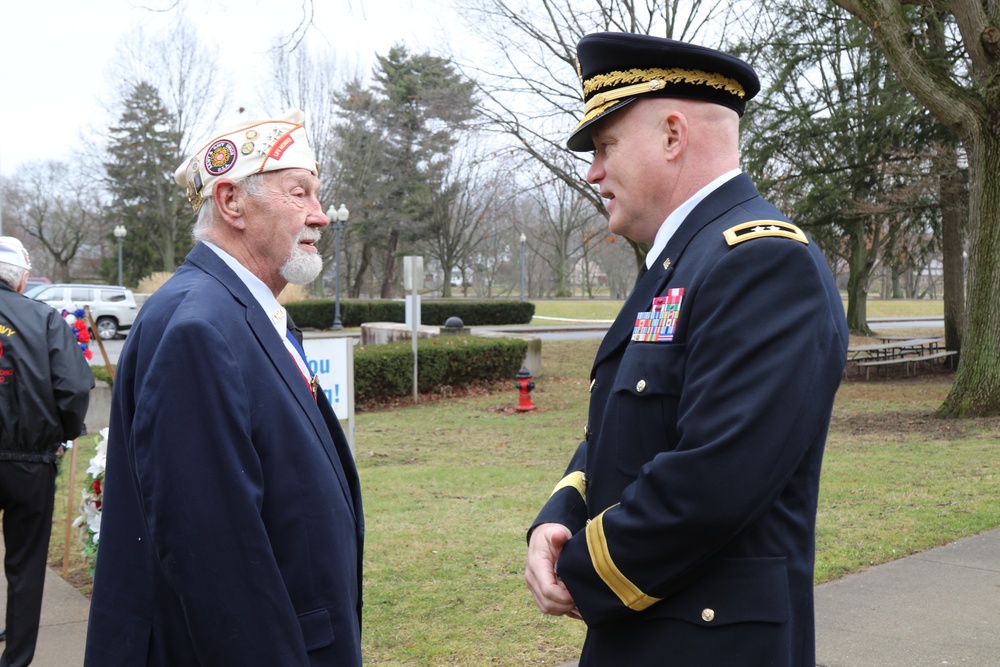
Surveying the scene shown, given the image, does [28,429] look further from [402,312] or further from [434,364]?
[402,312]

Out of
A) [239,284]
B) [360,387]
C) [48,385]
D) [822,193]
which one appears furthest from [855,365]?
[239,284]

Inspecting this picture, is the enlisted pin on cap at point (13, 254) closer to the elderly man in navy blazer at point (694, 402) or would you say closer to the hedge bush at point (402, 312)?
the elderly man in navy blazer at point (694, 402)

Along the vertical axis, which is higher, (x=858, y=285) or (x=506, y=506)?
(x=858, y=285)

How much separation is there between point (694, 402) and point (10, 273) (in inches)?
164

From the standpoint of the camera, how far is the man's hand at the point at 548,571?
6.43 ft

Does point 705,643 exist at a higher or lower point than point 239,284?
lower

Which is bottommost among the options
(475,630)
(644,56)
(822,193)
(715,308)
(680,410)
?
(475,630)

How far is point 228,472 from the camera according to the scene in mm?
1938

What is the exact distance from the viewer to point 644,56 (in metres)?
2.05

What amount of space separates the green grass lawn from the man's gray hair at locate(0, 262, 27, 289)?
2.53 meters

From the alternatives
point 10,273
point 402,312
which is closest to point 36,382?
point 10,273

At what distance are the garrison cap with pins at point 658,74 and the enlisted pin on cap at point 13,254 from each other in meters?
3.68

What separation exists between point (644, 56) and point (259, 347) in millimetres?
1099

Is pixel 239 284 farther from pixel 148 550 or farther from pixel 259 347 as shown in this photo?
pixel 148 550
